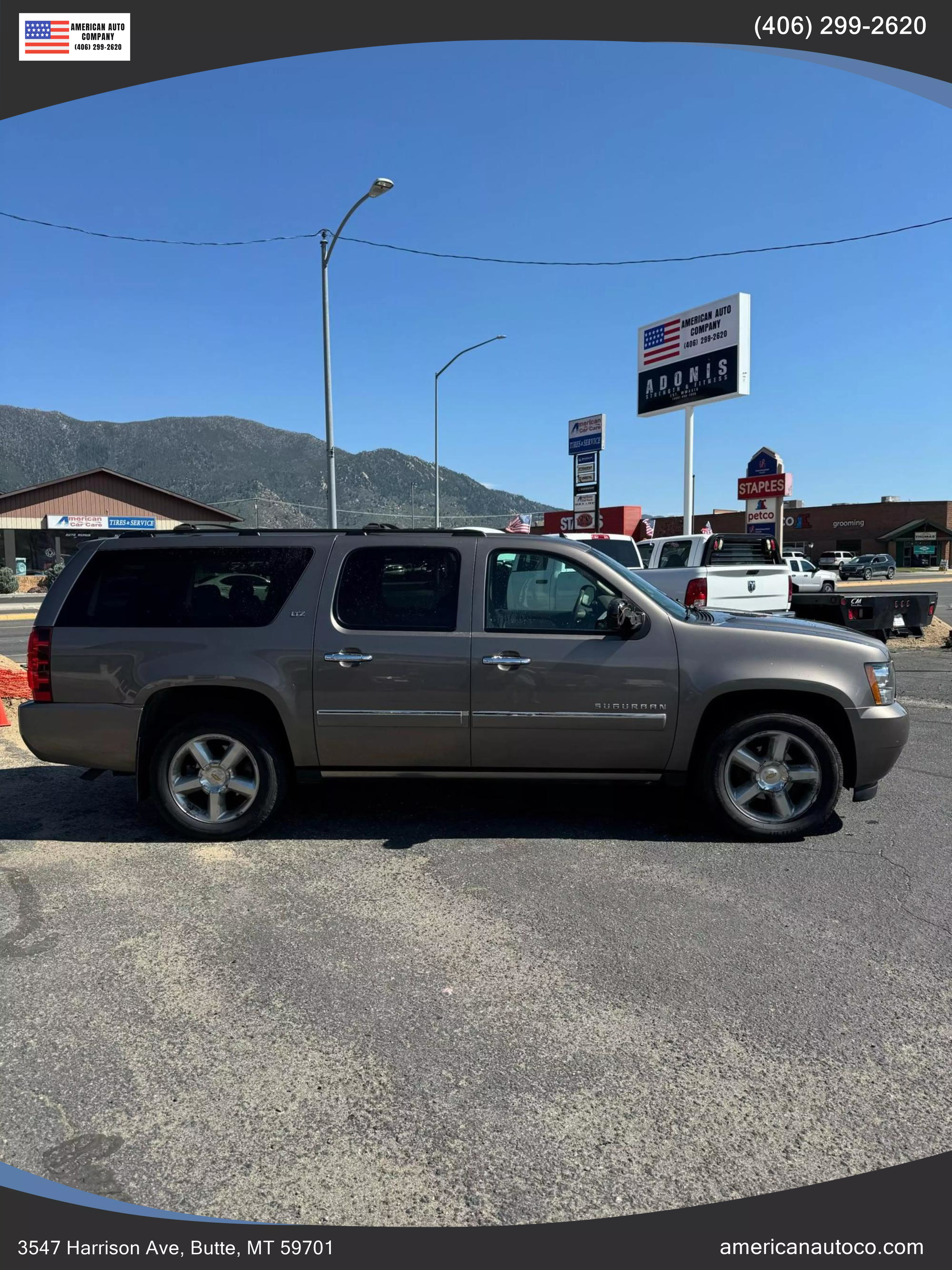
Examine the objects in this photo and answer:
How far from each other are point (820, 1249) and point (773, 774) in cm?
305

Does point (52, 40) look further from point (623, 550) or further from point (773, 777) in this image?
point (623, 550)

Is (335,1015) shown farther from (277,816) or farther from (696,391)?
(696,391)

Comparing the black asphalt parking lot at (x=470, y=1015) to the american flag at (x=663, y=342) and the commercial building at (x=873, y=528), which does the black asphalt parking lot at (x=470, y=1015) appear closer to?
the american flag at (x=663, y=342)

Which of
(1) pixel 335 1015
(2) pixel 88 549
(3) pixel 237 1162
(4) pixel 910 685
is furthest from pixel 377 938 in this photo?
(4) pixel 910 685

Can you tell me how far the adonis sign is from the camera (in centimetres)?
2555

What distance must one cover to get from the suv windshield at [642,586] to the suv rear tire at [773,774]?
0.75 metres

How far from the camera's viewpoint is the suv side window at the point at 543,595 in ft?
16.4

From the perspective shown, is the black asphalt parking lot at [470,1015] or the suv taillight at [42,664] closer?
the black asphalt parking lot at [470,1015]

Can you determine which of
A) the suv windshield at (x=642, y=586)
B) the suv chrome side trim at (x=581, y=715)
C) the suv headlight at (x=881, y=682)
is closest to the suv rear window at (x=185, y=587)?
the suv chrome side trim at (x=581, y=715)

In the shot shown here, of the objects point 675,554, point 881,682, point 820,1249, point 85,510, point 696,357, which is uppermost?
point 696,357

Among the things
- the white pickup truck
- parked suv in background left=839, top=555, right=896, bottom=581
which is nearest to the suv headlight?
the white pickup truck

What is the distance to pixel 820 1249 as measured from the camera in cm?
217

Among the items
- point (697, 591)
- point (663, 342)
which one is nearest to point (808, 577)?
point (663, 342)

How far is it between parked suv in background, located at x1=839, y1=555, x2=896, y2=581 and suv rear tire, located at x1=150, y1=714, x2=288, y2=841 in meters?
51.3
